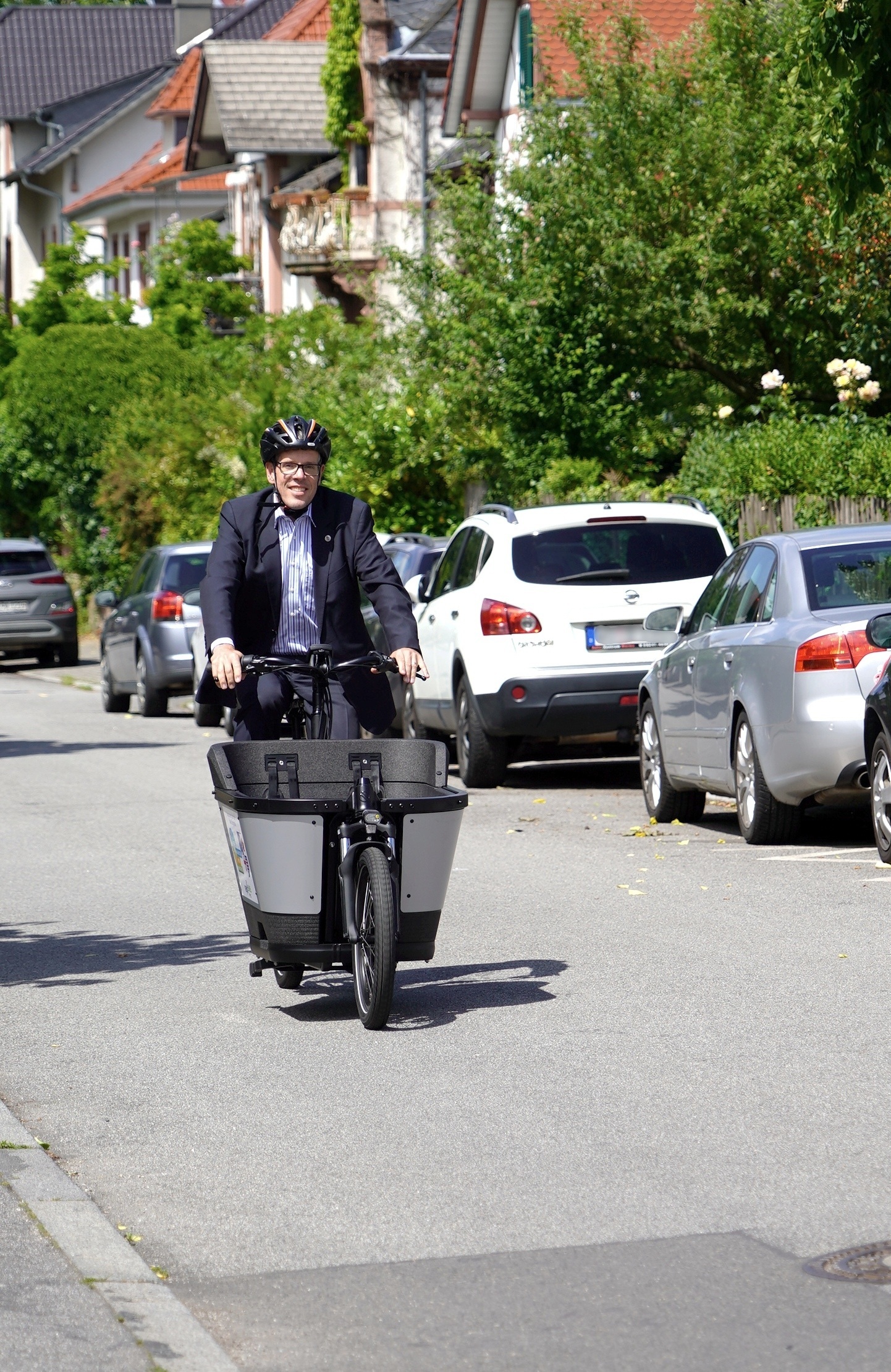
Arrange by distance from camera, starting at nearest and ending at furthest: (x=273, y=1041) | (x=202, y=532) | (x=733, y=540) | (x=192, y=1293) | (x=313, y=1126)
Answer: (x=192, y=1293), (x=313, y=1126), (x=273, y=1041), (x=733, y=540), (x=202, y=532)

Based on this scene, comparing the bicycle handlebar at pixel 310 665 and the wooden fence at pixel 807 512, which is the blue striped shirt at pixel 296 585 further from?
the wooden fence at pixel 807 512

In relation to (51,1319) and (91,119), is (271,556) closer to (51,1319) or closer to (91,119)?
(51,1319)

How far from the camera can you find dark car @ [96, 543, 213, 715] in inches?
891

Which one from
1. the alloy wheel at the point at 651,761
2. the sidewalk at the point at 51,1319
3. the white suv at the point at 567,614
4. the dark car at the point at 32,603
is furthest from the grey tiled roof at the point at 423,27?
the sidewalk at the point at 51,1319

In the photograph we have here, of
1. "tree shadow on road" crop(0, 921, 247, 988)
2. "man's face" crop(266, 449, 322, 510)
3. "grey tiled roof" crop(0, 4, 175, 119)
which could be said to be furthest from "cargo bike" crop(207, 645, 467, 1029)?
"grey tiled roof" crop(0, 4, 175, 119)

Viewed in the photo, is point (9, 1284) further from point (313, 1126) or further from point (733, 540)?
point (733, 540)

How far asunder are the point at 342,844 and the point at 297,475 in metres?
1.32

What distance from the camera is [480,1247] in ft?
15.8

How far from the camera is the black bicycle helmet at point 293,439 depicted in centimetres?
761

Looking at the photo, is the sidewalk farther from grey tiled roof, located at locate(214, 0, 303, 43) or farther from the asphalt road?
grey tiled roof, located at locate(214, 0, 303, 43)

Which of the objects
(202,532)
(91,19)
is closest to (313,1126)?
(202,532)

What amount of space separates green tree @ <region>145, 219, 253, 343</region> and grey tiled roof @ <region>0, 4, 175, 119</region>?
3209cm

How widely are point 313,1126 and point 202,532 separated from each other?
30.4 meters

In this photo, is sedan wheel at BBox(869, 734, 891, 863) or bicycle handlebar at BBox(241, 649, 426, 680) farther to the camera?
sedan wheel at BBox(869, 734, 891, 863)
